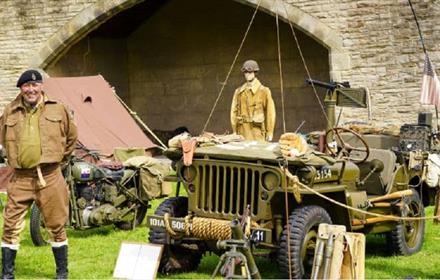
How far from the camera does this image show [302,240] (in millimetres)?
5480

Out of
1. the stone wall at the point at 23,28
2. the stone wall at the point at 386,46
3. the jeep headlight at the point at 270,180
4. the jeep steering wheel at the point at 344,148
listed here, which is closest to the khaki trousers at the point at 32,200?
the jeep headlight at the point at 270,180

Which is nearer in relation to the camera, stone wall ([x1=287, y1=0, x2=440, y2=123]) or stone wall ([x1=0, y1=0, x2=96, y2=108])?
stone wall ([x1=287, y1=0, x2=440, y2=123])

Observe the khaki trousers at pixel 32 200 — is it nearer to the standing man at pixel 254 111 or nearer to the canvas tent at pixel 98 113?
the standing man at pixel 254 111

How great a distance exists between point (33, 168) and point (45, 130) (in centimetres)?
27

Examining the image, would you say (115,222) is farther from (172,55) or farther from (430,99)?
(172,55)

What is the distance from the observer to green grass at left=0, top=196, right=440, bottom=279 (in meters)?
6.24

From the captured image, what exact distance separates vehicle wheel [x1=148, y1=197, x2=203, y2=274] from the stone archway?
740cm

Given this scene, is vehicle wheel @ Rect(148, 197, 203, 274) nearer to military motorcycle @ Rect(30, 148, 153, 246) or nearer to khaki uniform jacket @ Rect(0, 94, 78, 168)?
khaki uniform jacket @ Rect(0, 94, 78, 168)

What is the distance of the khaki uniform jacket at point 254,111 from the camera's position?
828 cm

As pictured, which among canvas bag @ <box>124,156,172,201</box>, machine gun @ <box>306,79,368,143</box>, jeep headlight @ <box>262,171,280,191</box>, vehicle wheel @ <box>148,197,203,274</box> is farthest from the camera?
canvas bag @ <box>124,156,172,201</box>

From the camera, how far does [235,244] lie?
15.3ft

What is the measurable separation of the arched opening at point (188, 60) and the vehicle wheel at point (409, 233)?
9.69m

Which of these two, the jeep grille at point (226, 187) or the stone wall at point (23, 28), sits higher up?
the stone wall at point (23, 28)

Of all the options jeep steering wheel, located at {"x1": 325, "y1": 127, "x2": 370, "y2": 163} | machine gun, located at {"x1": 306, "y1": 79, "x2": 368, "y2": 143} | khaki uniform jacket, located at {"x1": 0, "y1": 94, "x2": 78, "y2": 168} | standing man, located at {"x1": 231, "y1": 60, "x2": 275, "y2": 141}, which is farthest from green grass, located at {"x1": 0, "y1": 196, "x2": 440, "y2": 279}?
standing man, located at {"x1": 231, "y1": 60, "x2": 275, "y2": 141}
